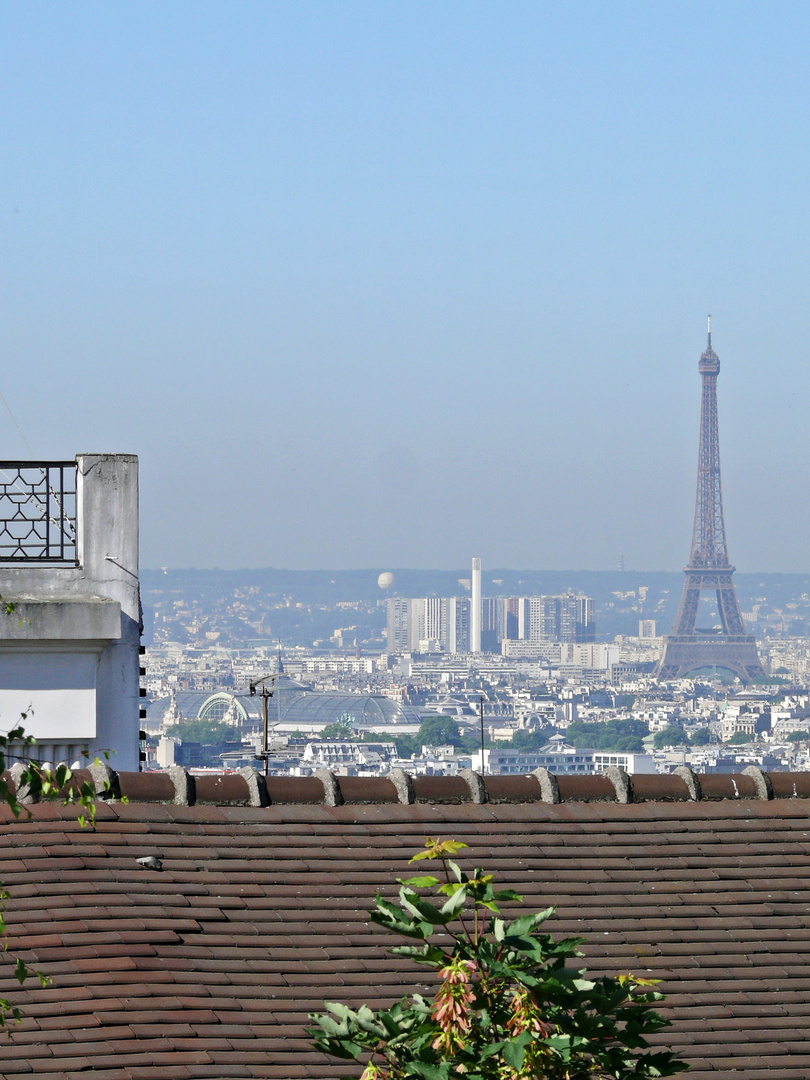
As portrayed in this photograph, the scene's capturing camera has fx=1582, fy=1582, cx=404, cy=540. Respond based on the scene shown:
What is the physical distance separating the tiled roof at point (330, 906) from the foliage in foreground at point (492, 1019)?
4.32ft

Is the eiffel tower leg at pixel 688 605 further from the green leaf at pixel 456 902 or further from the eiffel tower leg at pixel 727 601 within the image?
the green leaf at pixel 456 902

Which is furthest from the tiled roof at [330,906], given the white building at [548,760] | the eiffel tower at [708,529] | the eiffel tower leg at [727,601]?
the eiffel tower leg at [727,601]

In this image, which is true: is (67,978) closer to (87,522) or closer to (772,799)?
(772,799)

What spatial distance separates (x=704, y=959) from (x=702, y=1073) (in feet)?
1.86

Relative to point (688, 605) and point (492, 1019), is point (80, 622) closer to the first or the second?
point (492, 1019)

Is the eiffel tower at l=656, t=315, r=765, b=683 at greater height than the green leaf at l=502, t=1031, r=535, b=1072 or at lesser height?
greater

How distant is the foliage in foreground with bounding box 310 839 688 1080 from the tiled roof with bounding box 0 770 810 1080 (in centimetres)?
132

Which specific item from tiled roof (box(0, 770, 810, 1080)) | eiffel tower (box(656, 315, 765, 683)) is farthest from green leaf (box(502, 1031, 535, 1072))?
eiffel tower (box(656, 315, 765, 683))

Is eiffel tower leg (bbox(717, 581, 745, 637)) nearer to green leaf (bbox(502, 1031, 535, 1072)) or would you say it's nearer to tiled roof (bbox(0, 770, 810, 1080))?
tiled roof (bbox(0, 770, 810, 1080))

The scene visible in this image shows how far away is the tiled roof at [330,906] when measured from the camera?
17.7 ft

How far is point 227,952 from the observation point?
5785 millimetres

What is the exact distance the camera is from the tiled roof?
213 inches

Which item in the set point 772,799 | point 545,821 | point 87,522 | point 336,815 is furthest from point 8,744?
point 87,522

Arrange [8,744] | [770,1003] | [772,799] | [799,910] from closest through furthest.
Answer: [8,744], [770,1003], [799,910], [772,799]
